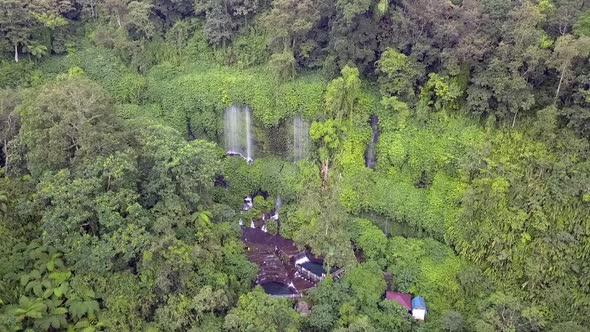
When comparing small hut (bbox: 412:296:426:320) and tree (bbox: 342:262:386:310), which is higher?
tree (bbox: 342:262:386:310)

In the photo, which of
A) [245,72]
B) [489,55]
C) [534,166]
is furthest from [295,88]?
[534,166]

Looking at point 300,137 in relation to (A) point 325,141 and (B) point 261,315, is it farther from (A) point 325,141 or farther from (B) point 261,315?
(B) point 261,315

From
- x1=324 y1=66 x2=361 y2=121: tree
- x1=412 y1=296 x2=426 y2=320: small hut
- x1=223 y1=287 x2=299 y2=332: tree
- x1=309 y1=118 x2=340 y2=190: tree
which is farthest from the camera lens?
x1=309 y1=118 x2=340 y2=190: tree

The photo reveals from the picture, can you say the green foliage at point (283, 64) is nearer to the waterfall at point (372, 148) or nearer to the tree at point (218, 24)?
the tree at point (218, 24)

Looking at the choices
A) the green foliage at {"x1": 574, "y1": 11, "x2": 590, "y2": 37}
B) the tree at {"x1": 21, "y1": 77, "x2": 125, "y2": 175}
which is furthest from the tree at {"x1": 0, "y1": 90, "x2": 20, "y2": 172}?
the green foliage at {"x1": 574, "y1": 11, "x2": 590, "y2": 37}

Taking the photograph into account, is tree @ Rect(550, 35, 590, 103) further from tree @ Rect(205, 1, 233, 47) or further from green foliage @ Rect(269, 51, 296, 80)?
tree @ Rect(205, 1, 233, 47)

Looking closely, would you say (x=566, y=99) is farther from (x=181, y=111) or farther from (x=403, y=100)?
(x=181, y=111)

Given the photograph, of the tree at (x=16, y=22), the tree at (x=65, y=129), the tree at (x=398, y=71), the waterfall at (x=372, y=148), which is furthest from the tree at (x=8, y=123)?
the tree at (x=398, y=71)
